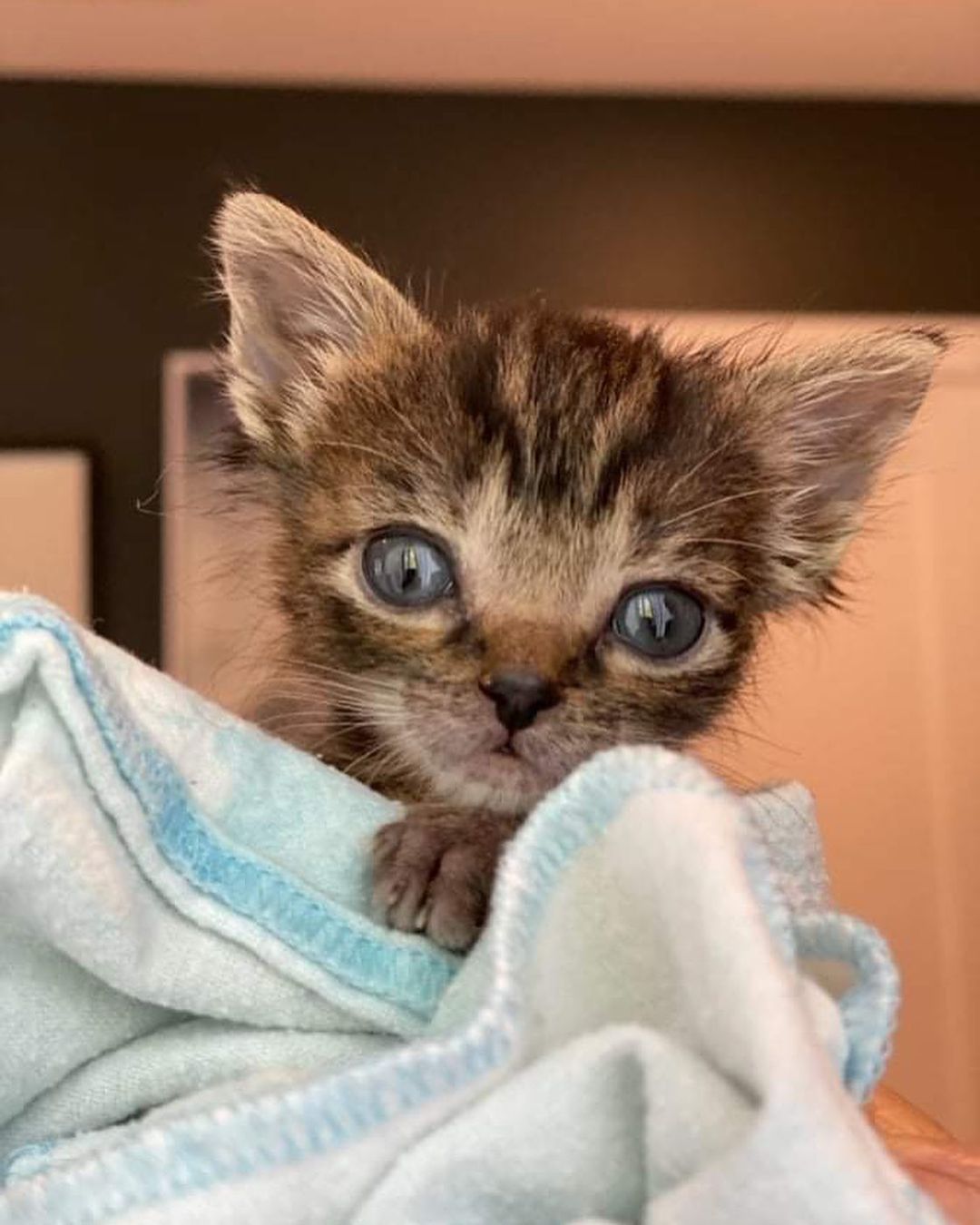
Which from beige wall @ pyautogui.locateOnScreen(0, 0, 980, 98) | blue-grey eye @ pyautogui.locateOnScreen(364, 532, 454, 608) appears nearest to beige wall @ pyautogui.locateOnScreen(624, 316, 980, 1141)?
beige wall @ pyautogui.locateOnScreen(0, 0, 980, 98)

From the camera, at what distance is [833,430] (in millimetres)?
1291

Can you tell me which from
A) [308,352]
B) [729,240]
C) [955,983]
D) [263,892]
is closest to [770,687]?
[955,983]

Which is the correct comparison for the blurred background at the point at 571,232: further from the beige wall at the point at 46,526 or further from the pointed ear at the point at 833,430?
the pointed ear at the point at 833,430

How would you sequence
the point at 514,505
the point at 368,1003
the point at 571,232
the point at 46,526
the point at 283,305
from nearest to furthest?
the point at 368,1003 < the point at 514,505 < the point at 283,305 < the point at 46,526 < the point at 571,232

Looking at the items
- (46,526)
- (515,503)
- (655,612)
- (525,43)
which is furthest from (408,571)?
(525,43)

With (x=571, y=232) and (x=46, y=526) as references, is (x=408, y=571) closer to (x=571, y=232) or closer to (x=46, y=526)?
(x=46, y=526)

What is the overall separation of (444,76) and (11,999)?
325 centimetres

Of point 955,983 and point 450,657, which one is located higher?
point 450,657

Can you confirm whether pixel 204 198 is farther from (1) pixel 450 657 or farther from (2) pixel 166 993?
(2) pixel 166 993

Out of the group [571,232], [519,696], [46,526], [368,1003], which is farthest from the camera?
[571,232]

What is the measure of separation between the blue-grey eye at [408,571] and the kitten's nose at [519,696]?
147mm

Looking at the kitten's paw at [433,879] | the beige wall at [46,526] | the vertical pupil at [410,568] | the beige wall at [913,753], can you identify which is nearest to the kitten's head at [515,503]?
the vertical pupil at [410,568]

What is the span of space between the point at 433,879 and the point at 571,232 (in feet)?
9.98

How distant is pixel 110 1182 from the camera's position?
1.68 ft
